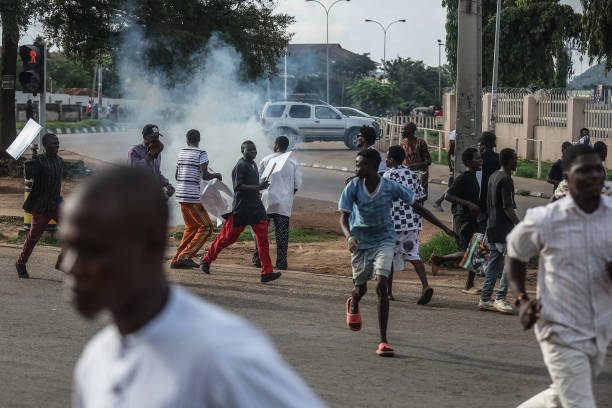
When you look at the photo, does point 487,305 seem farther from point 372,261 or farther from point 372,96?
point 372,96

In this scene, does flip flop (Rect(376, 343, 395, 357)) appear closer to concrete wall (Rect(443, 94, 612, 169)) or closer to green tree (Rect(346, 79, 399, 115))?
concrete wall (Rect(443, 94, 612, 169))

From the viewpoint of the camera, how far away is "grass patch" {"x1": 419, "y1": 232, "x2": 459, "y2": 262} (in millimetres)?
11555

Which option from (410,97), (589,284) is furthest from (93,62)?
(410,97)

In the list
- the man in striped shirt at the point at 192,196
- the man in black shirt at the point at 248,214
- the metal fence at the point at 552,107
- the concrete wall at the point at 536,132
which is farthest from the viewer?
the metal fence at the point at 552,107

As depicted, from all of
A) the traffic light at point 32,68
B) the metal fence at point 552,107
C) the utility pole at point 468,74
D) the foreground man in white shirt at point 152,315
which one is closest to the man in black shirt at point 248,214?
the utility pole at point 468,74

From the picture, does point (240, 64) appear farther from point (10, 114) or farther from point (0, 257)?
point (0, 257)

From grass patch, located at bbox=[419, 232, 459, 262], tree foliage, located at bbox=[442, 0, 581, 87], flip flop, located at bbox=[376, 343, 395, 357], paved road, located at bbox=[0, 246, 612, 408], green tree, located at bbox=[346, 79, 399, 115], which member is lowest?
paved road, located at bbox=[0, 246, 612, 408]

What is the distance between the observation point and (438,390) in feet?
19.3

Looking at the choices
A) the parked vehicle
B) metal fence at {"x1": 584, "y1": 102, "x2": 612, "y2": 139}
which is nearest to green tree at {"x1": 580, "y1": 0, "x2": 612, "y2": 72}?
metal fence at {"x1": 584, "y1": 102, "x2": 612, "y2": 139}

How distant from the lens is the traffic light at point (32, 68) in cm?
1421

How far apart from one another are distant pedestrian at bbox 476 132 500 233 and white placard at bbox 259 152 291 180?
229 cm

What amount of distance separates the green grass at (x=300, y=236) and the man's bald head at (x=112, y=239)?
1168 centimetres

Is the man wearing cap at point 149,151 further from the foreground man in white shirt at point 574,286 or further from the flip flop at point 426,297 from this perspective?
the foreground man in white shirt at point 574,286

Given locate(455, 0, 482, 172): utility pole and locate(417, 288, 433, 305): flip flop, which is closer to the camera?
locate(417, 288, 433, 305): flip flop
